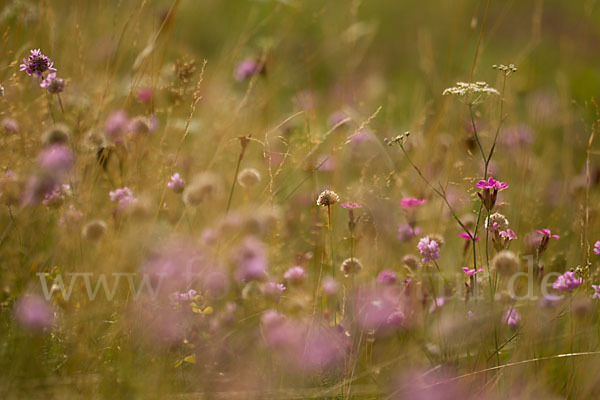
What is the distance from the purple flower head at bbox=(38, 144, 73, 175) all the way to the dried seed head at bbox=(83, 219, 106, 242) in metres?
0.12

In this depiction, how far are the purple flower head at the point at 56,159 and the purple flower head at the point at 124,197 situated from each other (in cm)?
10

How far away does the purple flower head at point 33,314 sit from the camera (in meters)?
0.97

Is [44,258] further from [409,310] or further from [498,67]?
[498,67]

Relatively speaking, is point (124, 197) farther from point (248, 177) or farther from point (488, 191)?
point (488, 191)

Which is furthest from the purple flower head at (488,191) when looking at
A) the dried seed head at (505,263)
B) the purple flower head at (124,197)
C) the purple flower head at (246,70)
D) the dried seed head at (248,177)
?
the purple flower head at (246,70)

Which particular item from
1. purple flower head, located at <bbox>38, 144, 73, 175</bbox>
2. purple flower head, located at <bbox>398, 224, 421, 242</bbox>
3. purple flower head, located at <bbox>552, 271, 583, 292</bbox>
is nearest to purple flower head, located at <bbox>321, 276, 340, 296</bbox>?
purple flower head, located at <bbox>398, 224, 421, 242</bbox>

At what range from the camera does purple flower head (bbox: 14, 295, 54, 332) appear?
97 centimetres

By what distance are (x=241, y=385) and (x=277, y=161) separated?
0.94m

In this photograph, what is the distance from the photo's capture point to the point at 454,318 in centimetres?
111

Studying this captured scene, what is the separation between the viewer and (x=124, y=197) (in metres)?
1.20

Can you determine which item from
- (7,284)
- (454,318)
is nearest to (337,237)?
(454,318)

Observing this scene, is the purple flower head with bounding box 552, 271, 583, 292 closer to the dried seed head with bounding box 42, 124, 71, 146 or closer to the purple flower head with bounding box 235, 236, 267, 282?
the purple flower head with bounding box 235, 236, 267, 282

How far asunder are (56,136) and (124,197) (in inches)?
7.4

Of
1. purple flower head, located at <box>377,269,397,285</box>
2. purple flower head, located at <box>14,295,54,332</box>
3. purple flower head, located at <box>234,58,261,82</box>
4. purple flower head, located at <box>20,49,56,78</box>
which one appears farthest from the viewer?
purple flower head, located at <box>234,58,261,82</box>
